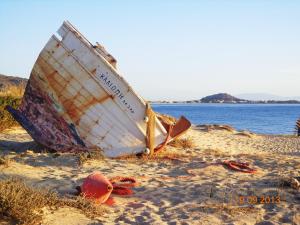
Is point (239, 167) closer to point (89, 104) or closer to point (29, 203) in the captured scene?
point (89, 104)

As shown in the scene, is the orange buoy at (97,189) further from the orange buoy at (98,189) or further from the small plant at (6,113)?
the small plant at (6,113)

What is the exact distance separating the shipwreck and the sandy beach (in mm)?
477

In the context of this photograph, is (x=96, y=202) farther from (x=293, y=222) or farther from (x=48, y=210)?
(x=293, y=222)

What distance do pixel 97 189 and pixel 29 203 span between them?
1.23 m

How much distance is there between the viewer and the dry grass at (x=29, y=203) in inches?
179

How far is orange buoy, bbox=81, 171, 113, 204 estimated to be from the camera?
572 centimetres

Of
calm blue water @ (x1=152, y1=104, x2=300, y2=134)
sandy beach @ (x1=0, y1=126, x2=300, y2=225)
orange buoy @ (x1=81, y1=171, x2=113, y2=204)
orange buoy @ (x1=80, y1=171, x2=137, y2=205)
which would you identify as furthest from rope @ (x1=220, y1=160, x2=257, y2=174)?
calm blue water @ (x1=152, y1=104, x2=300, y2=134)

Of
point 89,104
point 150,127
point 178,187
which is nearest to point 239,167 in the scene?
point 150,127

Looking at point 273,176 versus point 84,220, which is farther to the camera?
point 273,176

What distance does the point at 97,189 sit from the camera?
5.75m

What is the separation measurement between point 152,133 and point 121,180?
7.60 feet

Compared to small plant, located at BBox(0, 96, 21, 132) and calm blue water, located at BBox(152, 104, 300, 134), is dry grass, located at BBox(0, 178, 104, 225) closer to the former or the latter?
small plant, located at BBox(0, 96, 21, 132)

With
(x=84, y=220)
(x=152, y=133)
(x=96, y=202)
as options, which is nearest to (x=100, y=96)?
(x=152, y=133)

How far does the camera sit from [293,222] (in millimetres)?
5348
